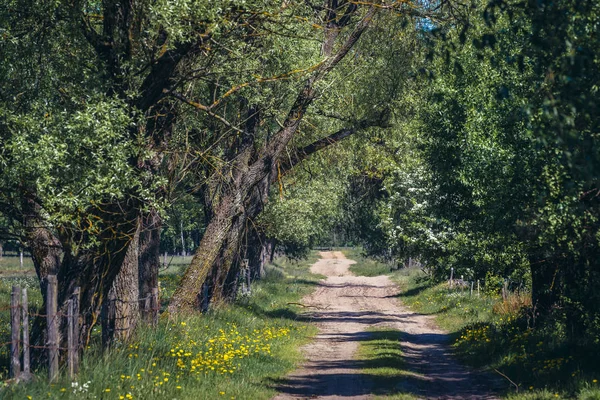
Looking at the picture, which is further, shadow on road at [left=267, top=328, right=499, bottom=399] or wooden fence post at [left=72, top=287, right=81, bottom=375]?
shadow on road at [left=267, top=328, right=499, bottom=399]

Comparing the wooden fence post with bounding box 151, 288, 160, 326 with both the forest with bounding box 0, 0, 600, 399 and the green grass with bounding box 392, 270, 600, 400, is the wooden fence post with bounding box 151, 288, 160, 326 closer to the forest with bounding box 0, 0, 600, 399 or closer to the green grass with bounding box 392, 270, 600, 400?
the forest with bounding box 0, 0, 600, 399

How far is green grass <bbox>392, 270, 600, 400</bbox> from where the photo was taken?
12.8 meters

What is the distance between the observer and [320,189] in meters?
39.9

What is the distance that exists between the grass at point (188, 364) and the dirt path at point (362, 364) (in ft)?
1.98

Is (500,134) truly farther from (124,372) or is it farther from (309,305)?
(309,305)

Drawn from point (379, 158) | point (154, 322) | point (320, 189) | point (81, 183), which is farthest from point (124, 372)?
point (320, 189)

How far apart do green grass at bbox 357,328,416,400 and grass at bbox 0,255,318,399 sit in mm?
1670

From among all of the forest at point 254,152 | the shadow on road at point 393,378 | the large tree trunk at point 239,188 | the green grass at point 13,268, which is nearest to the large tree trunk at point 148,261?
the forest at point 254,152

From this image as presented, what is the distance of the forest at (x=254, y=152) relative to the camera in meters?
10.9

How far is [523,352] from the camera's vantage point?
16391 mm

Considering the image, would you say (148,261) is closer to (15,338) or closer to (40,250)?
(40,250)

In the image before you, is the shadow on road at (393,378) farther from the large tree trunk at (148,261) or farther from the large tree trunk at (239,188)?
the large tree trunk at (148,261)

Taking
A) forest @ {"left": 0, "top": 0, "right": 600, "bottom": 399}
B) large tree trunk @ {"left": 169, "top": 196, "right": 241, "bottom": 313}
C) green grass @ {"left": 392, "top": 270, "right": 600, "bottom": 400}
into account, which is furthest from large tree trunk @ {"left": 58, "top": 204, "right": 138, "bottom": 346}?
green grass @ {"left": 392, "top": 270, "right": 600, "bottom": 400}

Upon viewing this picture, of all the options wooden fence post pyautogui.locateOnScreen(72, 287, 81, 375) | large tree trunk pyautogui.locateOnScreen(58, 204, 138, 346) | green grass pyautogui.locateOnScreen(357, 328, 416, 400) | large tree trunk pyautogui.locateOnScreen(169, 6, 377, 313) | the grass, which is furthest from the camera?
large tree trunk pyautogui.locateOnScreen(169, 6, 377, 313)
